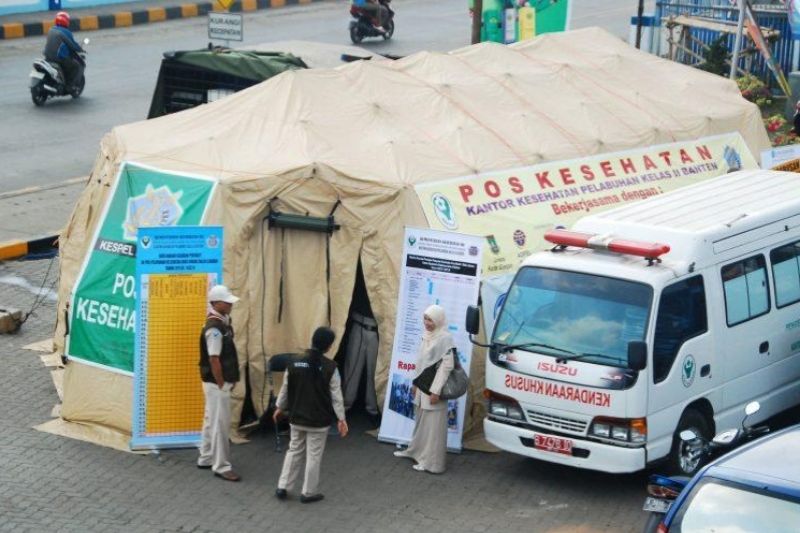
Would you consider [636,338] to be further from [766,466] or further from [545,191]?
[545,191]

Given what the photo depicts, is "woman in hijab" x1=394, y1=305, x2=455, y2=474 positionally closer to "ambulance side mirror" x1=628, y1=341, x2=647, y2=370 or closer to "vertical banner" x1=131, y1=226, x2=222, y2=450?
"ambulance side mirror" x1=628, y1=341, x2=647, y2=370

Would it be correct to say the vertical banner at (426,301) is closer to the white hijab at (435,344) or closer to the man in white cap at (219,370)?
the white hijab at (435,344)

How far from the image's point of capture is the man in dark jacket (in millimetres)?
10336

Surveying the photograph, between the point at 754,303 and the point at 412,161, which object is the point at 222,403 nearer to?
the point at 412,161

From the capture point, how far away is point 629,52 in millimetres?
17375

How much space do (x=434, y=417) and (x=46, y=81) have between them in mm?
14439

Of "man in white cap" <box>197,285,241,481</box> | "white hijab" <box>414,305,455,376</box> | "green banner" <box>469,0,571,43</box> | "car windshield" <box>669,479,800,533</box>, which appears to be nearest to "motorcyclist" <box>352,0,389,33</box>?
"green banner" <box>469,0,571,43</box>

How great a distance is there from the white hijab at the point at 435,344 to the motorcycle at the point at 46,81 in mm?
14064

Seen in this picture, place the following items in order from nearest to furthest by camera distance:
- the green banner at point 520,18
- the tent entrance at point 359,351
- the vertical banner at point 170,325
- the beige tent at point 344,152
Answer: the vertical banner at point 170,325, the beige tent at point 344,152, the tent entrance at point 359,351, the green banner at point 520,18

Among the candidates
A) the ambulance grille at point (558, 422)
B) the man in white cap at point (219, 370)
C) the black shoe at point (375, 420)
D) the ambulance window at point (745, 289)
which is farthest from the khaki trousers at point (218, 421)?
the ambulance window at point (745, 289)

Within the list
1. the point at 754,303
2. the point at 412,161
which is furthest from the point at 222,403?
the point at 754,303

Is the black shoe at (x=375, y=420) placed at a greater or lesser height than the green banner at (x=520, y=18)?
lesser

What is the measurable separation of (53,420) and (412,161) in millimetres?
3928

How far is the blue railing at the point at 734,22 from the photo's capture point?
23.5 metres
